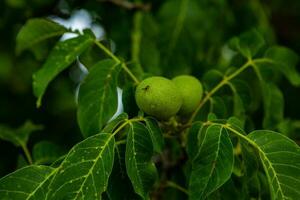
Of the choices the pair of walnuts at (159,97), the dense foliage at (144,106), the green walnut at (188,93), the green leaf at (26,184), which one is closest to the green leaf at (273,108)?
the dense foliage at (144,106)

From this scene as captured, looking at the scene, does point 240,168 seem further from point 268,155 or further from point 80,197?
point 80,197

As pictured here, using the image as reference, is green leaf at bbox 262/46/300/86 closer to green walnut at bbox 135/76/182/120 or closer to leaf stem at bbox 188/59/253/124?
leaf stem at bbox 188/59/253/124

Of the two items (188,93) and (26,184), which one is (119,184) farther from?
(188,93)

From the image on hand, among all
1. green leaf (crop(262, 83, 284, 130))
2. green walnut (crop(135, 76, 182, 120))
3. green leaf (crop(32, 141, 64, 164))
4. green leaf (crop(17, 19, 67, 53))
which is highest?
green leaf (crop(17, 19, 67, 53))

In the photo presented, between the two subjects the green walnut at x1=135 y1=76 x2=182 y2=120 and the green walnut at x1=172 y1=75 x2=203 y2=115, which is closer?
the green walnut at x1=135 y1=76 x2=182 y2=120

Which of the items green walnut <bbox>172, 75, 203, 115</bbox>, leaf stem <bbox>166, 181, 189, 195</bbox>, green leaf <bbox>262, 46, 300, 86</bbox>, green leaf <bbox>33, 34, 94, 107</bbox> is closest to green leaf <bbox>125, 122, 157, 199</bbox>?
green walnut <bbox>172, 75, 203, 115</bbox>

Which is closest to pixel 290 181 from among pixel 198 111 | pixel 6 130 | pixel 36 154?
pixel 198 111

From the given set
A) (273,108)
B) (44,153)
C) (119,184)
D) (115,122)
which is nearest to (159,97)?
(115,122)
